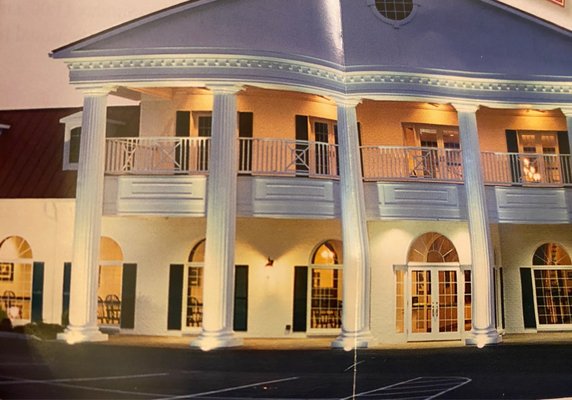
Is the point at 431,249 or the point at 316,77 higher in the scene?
the point at 316,77

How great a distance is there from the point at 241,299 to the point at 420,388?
828 mm

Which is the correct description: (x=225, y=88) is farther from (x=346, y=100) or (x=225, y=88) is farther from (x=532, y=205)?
(x=532, y=205)

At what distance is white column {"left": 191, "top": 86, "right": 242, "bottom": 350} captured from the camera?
8.00 ft

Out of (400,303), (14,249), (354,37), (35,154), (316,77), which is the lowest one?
(400,303)

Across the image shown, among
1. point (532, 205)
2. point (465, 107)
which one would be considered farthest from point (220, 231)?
point (532, 205)

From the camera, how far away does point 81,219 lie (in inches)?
90.0

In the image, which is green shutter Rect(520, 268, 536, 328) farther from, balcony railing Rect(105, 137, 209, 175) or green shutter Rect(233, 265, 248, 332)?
balcony railing Rect(105, 137, 209, 175)

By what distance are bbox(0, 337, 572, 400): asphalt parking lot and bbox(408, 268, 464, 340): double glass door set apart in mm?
80

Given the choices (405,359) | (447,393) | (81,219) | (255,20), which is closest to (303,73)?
(255,20)

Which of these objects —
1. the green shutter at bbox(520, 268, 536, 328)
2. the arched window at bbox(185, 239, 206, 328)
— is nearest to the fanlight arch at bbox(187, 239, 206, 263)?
the arched window at bbox(185, 239, 206, 328)

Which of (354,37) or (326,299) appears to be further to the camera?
(354,37)

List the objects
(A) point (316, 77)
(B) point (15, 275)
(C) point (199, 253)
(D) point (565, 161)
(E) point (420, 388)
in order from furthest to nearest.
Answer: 1. (D) point (565, 161)
2. (E) point (420, 388)
3. (A) point (316, 77)
4. (C) point (199, 253)
5. (B) point (15, 275)

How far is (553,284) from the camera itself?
2.85 m

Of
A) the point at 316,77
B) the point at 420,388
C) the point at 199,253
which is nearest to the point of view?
the point at 199,253
